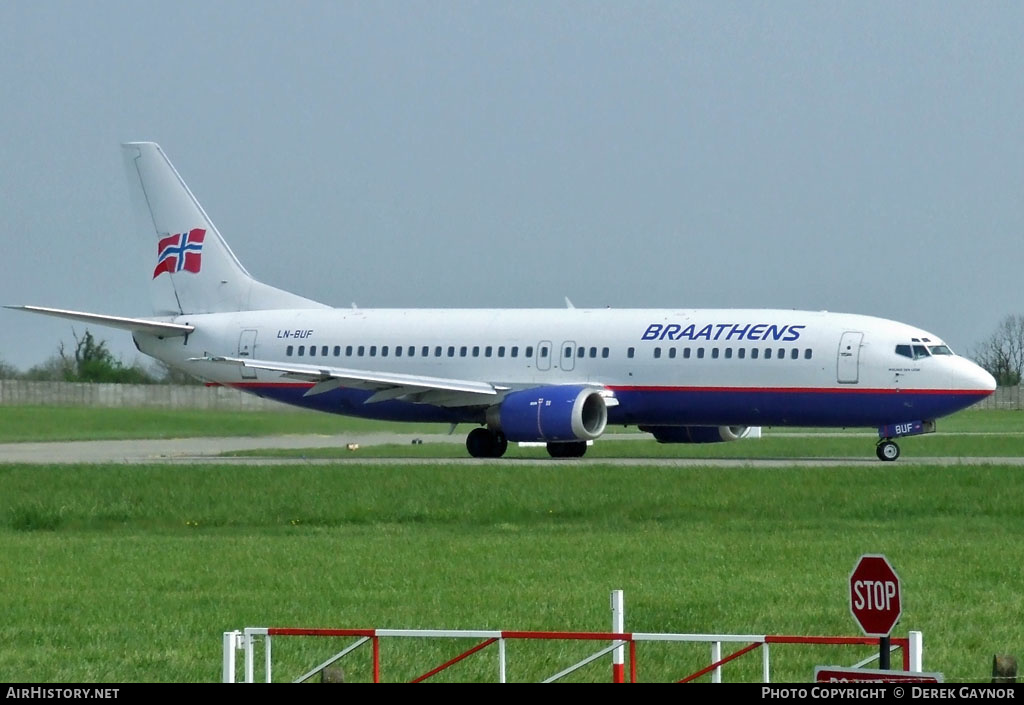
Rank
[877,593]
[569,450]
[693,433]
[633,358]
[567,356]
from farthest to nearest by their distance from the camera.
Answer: [693,433], [569,450], [567,356], [633,358], [877,593]

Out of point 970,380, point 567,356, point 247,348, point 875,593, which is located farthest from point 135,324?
point 875,593

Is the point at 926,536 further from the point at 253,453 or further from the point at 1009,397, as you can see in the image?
the point at 1009,397

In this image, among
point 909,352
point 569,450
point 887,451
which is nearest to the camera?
point 909,352

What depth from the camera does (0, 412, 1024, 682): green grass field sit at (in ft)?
48.5

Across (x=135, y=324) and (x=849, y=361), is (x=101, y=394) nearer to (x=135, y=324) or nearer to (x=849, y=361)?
(x=135, y=324)

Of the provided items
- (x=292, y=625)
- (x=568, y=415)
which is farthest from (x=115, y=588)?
(x=568, y=415)

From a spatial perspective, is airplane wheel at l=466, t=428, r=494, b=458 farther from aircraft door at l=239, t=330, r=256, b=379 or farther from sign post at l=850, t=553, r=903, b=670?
sign post at l=850, t=553, r=903, b=670

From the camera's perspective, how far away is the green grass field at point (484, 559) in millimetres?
14773

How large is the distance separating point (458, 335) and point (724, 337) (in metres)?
7.49

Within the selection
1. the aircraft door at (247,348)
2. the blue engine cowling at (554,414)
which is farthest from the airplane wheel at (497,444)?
the aircraft door at (247,348)

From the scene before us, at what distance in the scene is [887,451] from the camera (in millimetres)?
40219

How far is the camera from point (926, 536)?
2395 cm

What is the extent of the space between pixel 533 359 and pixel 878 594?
113 ft

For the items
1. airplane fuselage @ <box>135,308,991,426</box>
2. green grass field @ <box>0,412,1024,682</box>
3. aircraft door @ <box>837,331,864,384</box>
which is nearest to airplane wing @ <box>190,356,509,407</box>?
airplane fuselage @ <box>135,308,991,426</box>
